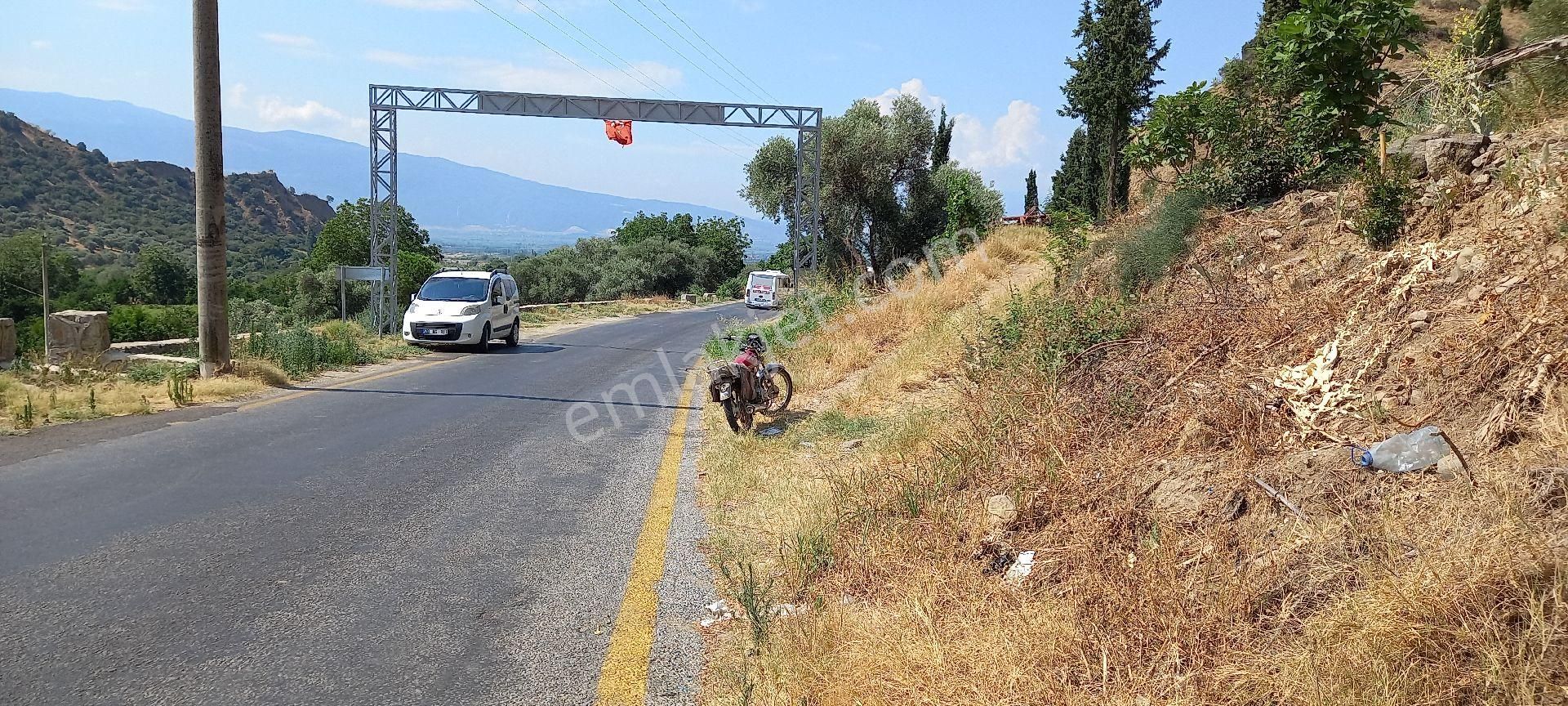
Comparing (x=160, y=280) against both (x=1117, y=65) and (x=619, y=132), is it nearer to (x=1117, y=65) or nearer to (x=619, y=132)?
(x=619, y=132)

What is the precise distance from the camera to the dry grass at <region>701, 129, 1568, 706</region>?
9.12ft

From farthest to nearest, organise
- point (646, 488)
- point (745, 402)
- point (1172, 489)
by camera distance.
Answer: point (745, 402) < point (646, 488) < point (1172, 489)

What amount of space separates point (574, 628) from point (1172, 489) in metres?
2.83

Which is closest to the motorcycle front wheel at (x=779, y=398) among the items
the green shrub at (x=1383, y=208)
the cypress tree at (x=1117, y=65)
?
the green shrub at (x=1383, y=208)

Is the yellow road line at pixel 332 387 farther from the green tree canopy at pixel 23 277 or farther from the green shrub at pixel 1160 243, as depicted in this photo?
the green tree canopy at pixel 23 277

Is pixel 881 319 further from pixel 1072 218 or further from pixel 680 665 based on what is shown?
pixel 680 665

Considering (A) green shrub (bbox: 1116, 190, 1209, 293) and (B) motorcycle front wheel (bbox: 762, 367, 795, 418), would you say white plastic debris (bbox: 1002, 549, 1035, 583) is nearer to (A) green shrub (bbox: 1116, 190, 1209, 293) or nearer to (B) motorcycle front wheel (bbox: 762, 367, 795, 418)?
(A) green shrub (bbox: 1116, 190, 1209, 293)

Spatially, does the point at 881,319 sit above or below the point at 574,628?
above

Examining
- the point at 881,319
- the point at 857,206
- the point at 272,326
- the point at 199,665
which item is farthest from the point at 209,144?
the point at 857,206

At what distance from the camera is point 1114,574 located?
3656 millimetres

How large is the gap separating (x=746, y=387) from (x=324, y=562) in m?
4.78

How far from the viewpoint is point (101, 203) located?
3007 inches

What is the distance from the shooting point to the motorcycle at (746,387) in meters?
8.98

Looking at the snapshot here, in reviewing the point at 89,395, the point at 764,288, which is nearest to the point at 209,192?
A: the point at 89,395
